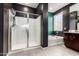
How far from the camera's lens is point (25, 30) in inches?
119

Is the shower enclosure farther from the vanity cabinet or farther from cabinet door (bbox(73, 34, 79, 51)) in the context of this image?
cabinet door (bbox(73, 34, 79, 51))

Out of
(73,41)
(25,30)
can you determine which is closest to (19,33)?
(25,30)

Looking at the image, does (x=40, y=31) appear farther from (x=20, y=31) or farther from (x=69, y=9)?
(x=69, y=9)

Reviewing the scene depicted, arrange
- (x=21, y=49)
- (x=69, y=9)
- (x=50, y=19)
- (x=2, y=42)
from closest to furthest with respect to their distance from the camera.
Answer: (x=2, y=42), (x=21, y=49), (x=69, y=9), (x=50, y=19)

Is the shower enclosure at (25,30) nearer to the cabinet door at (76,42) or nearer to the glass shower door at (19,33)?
the glass shower door at (19,33)

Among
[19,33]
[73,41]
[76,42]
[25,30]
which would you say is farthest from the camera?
[25,30]

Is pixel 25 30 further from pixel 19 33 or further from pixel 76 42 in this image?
pixel 76 42

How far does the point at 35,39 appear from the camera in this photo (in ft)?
10.5

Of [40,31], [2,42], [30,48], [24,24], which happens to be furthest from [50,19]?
[2,42]

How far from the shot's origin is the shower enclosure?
2770 mm

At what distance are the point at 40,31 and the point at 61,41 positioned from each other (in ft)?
5.53

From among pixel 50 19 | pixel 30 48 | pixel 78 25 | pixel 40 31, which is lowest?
pixel 30 48

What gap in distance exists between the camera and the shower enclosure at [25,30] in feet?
9.09

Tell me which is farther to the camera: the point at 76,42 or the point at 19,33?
the point at 19,33
